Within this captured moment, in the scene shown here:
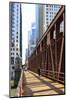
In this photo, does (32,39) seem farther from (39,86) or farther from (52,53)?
(39,86)

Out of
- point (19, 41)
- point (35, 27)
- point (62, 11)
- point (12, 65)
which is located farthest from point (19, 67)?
point (62, 11)

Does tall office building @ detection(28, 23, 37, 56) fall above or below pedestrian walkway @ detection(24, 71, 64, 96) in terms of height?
above


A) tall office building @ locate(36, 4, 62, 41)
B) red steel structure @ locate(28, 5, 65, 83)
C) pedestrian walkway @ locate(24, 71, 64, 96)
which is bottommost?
pedestrian walkway @ locate(24, 71, 64, 96)

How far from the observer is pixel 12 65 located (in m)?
2.91

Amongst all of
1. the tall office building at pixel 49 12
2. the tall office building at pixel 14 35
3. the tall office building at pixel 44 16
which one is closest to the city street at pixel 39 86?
the tall office building at pixel 14 35

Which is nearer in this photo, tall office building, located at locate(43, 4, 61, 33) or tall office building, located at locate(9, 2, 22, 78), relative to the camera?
tall office building, located at locate(9, 2, 22, 78)

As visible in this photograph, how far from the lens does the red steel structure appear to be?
3.03m

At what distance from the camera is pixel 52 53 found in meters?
3.06

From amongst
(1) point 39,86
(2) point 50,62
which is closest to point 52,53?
(2) point 50,62

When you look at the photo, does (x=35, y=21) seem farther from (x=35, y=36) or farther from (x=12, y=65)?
(x=12, y=65)

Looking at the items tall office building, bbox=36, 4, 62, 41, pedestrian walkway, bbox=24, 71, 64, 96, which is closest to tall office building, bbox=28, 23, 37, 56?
tall office building, bbox=36, 4, 62, 41

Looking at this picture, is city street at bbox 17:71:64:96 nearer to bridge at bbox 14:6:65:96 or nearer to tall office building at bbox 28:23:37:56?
bridge at bbox 14:6:65:96

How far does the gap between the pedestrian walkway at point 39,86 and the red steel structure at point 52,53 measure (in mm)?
65

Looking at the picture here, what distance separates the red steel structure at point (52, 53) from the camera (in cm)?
303
